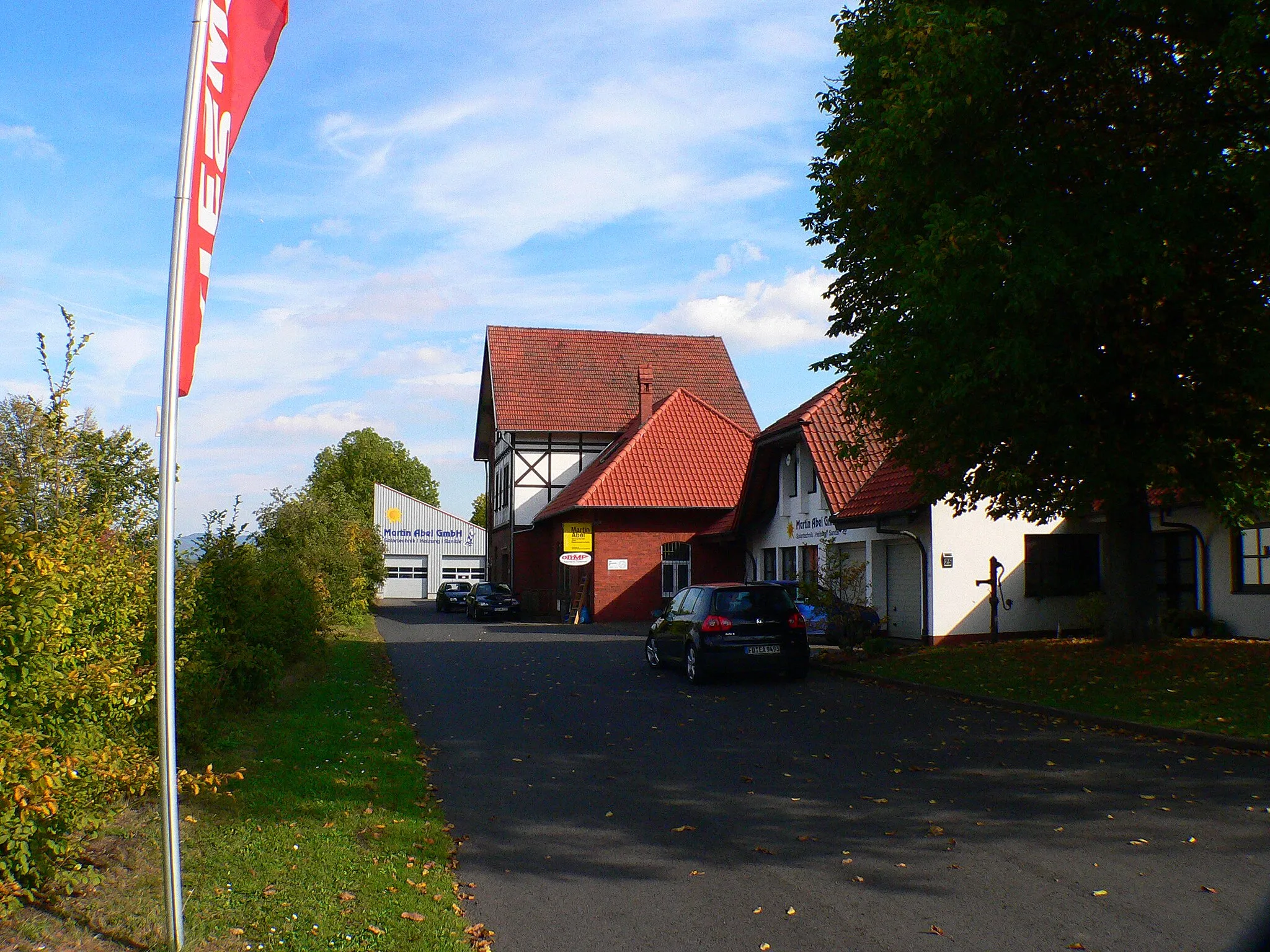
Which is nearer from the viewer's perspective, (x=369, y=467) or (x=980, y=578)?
(x=980, y=578)

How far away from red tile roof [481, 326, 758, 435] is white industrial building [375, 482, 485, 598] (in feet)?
Answer: 71.8

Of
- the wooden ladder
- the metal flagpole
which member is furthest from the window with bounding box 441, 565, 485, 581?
the metal flagpole

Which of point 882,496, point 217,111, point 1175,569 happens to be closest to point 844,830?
point 217,111

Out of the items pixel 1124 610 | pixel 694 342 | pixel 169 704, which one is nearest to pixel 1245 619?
pixel 1124 610

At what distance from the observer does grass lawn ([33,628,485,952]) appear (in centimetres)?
534

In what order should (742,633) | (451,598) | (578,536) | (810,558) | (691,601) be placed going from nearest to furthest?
(742,633) → (691,601) → (810,558) → (578,536) → (451,598)

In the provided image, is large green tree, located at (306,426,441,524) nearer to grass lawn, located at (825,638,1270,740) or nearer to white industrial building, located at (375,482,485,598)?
white industrial building, located at (375,482,485,598)

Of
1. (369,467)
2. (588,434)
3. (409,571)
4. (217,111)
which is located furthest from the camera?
(369,467)

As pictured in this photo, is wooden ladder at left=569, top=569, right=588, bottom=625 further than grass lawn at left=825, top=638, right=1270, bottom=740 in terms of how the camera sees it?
Yes

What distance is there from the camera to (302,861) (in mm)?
6488

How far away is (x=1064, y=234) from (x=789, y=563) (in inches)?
780

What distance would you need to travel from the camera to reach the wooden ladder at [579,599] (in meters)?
37.7

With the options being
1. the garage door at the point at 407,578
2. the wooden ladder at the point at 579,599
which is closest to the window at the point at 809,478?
the wooden ladder at the point at 579,599

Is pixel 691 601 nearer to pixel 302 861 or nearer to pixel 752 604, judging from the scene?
pixel 752 604
